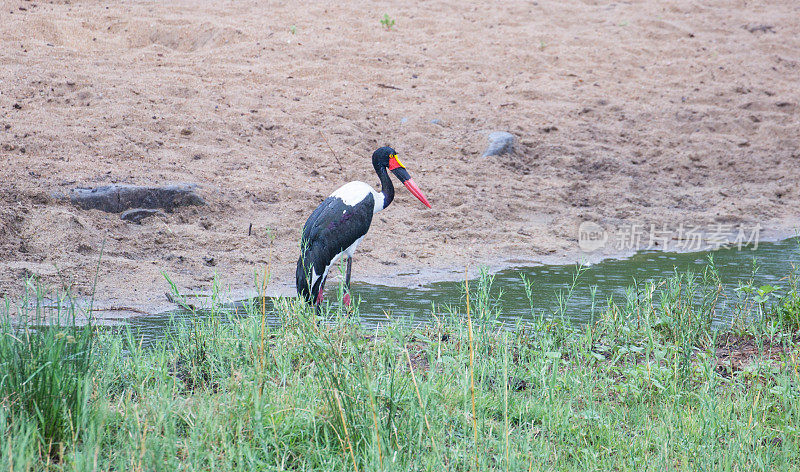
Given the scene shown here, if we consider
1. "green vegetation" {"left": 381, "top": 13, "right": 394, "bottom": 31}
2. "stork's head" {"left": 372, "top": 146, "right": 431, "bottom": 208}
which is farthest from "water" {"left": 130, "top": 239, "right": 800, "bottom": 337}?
"green vegetation" {"left": 381, "top": 13, "right": 394, "bottom": 31}

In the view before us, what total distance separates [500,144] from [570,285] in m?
2.59

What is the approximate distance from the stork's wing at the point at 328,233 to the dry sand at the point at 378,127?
63cm

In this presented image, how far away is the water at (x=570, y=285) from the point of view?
459 cm

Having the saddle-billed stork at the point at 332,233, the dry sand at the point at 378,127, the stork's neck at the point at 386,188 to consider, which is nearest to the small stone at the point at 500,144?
the dry sand at the point at 378,127

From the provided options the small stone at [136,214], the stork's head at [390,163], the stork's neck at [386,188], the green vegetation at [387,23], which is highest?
the green vegetation at [387,23]

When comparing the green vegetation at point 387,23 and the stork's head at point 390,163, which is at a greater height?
the green vegetation at point 387,23

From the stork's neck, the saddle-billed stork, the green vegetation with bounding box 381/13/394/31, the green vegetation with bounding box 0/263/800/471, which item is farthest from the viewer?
the green vegetation with bounding box 381/13/394/31

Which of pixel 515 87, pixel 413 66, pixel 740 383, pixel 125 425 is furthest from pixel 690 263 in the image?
pixel 125 425

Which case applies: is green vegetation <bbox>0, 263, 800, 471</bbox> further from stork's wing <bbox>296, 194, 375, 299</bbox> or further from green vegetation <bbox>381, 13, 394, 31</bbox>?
green vegetation <bbox>381, 13, 394, 31</bbox>

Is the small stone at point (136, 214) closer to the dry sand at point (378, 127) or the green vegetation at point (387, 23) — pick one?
the dry sand at point (378, 127)

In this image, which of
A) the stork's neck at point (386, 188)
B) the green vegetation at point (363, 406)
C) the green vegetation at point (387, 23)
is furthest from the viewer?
the green vegetation at point (387, 23)

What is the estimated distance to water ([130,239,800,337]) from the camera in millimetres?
4586

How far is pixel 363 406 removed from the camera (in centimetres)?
240

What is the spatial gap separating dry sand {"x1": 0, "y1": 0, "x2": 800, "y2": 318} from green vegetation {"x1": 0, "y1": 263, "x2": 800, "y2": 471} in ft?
6.85
